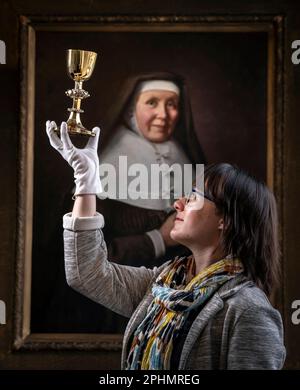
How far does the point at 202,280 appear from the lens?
4.75 ft

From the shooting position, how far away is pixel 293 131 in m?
2.14

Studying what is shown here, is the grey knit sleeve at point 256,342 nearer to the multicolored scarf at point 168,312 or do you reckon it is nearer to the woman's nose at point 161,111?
the multicolored scarf at point 168,312

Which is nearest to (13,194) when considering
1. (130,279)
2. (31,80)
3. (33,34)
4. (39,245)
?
(39,245)

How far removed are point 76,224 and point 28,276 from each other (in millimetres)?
756

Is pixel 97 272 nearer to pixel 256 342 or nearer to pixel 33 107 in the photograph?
pixel 256 342

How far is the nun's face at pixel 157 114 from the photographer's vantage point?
2.16 m

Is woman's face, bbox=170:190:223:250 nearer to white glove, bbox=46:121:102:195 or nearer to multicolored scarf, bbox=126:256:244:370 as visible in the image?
multicolored scarf, bbox=126:256:244:370

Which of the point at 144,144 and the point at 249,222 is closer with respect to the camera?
the point at 249,222

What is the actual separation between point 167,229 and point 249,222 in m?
0.71

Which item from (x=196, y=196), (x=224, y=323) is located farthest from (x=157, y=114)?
(x=224, y=323)

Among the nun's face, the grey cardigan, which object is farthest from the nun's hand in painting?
the grey cardigan

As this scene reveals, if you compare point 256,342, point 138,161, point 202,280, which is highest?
point 138,161

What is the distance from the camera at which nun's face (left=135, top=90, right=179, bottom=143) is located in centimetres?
216
